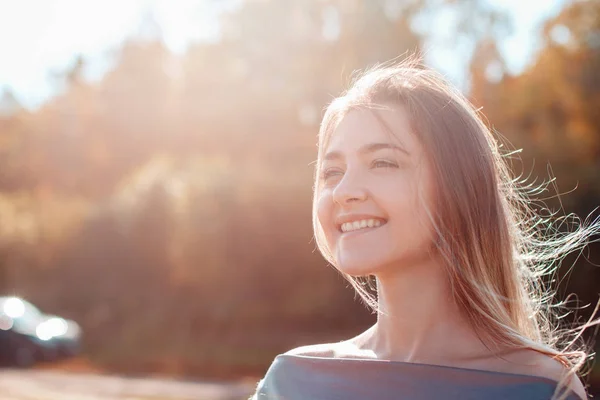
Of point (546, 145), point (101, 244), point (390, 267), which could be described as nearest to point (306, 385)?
point (390, 267)

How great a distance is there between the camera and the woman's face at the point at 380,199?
2.19 meters

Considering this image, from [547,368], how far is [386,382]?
42 centimetres

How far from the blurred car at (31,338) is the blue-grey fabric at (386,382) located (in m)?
14.1

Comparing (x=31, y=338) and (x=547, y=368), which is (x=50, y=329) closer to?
(x=31, y=338)

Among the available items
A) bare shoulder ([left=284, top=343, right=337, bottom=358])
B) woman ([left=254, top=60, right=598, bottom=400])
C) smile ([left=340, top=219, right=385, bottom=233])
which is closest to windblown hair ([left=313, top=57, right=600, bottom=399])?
woman ([left=254, top=60, right=598, bottom=400])

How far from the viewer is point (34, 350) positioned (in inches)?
605

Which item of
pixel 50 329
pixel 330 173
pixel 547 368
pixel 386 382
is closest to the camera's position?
pixel 547 368

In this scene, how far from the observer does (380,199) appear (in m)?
2.19

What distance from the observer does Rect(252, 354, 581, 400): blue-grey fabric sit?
77.0 inches

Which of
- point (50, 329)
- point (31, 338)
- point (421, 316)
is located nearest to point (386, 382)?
point (421, 316)

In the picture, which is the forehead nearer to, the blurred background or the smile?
the smile

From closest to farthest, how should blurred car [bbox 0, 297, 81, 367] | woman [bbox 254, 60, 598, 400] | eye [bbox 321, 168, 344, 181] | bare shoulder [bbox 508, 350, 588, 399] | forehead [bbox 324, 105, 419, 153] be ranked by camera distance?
bare shoulder [bbox 508, 350, 588, 399], woman [bbox 254, 60, 598, 400], forehead [bbox 324, 105, 419, 153], eye [bbox 321, 168, 344, 181], blurred car [bbox 0, 297, 81, 367]

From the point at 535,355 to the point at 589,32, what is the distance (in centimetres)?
1726

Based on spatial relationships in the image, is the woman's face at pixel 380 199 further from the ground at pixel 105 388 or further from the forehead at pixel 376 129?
the ground at pixel 105 388
